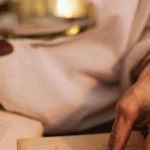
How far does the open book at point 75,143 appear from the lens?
406 mm

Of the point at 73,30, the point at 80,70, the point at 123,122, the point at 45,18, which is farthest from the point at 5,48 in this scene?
the point at 45,18

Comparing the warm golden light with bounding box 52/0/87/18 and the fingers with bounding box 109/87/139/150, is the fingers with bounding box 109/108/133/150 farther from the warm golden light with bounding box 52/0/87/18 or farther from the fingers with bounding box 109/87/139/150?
the warm golden light with bounding box 52/0/87/18

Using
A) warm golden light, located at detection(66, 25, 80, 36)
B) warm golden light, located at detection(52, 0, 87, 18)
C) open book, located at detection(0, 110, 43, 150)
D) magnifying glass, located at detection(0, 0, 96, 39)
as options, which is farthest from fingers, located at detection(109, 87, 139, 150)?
warm golden light, located at detection(52, 0, 87, 18)

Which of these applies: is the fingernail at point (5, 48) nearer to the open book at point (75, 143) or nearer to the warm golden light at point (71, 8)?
the open book at point (75, 143)

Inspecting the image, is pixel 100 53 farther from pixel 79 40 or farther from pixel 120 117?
pixel 120 117

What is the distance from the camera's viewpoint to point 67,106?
1.73ft

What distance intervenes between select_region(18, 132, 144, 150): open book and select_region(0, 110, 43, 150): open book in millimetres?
35

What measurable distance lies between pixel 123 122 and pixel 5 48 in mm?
262

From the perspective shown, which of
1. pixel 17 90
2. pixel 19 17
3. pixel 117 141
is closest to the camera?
pixel 117 141

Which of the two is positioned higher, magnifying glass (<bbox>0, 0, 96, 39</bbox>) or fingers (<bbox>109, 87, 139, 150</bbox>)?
fingers (<bbox>109, 87, 139, 150</bbox>)

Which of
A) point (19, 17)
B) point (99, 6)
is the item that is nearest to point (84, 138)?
point (99, 6)

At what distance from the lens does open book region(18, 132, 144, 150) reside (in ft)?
1.33

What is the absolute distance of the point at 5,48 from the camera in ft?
1.78

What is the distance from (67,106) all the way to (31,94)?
0.21 ft
